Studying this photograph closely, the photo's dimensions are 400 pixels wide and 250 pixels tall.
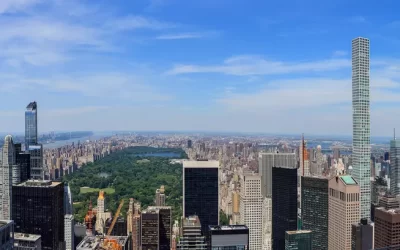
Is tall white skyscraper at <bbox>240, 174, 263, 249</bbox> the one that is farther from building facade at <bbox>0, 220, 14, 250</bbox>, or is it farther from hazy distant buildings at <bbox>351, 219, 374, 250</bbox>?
building facade at <bbox>0, 220, 14, 250</bbox>

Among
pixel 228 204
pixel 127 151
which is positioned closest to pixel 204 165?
pixel 228 204

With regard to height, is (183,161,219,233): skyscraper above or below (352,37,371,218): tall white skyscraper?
below

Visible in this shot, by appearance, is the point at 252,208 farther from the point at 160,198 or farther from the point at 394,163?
the point at 394,163

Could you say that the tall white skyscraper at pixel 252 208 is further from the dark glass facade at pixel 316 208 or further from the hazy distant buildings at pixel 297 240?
the hazy distant buildings at pixel 297 240

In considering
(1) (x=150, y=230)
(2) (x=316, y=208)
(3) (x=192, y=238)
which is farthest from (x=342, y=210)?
(1) (x=150, y=230)

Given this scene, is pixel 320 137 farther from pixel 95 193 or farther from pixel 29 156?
pixel 29 156

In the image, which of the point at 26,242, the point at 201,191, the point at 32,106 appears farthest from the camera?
the point at 32,106

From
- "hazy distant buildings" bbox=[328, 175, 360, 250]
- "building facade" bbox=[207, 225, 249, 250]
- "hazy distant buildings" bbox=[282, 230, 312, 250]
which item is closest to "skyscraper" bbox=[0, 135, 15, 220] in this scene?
"building facade" bbox=[207, 225, 249, 250]
